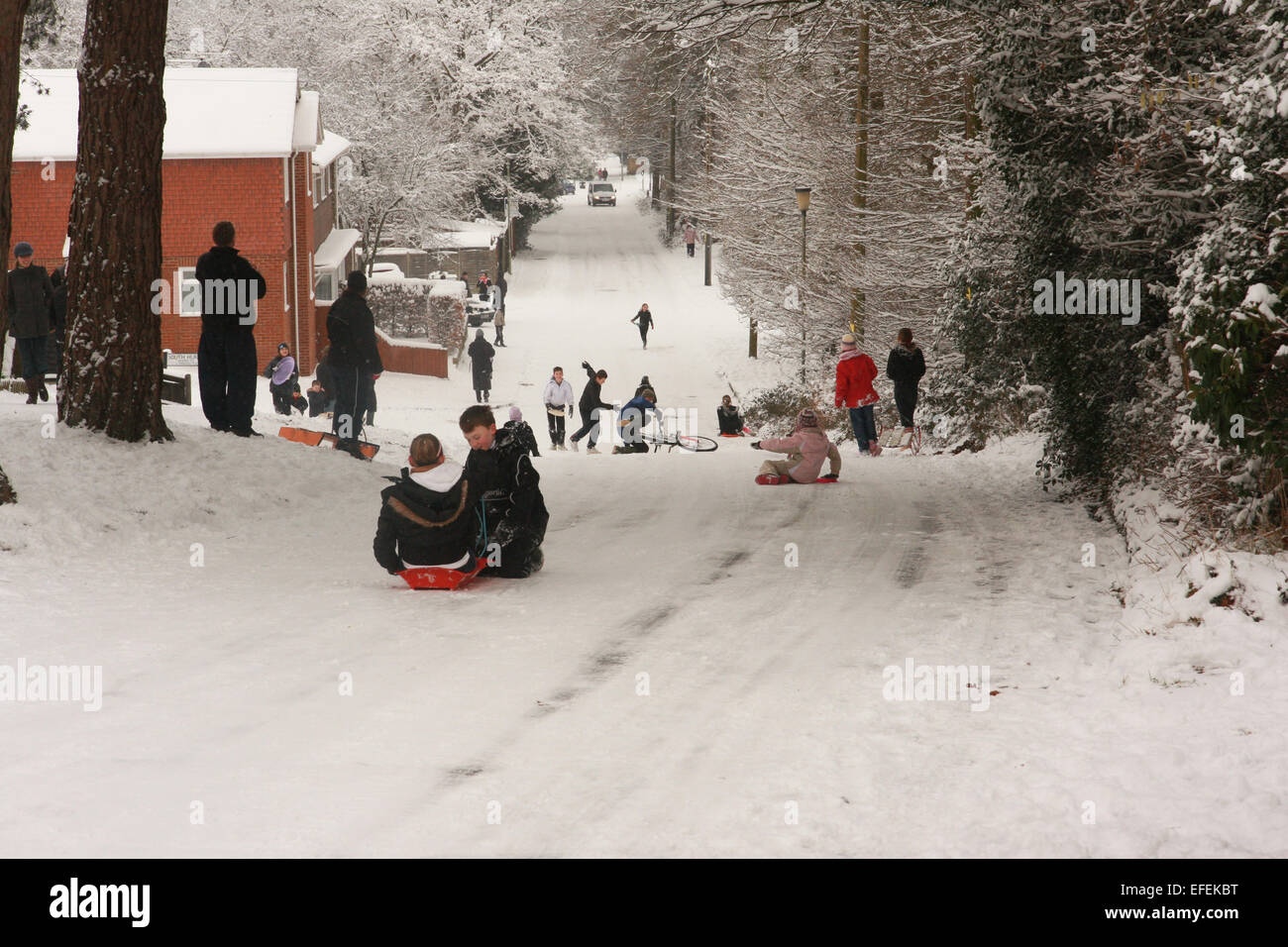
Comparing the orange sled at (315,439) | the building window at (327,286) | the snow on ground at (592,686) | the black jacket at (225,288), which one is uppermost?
the building window at (327,286)

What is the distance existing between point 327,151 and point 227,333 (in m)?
32.0

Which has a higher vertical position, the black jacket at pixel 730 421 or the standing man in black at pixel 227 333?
the standing man in black at pixel 227 333

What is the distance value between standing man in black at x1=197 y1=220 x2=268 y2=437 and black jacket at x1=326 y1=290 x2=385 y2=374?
5.15ft

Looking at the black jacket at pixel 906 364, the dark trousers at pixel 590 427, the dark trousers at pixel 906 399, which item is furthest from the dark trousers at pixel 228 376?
the dark trousers at pixel 590 427

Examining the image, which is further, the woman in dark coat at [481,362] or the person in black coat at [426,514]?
the woman in dark coat at [481,362]

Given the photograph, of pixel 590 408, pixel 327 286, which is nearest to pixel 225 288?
pixel 590 408

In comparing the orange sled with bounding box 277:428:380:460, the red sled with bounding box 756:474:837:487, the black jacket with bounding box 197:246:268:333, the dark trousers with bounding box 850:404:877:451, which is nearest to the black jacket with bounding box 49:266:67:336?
the orange sled with bounding box 277:428:380:460

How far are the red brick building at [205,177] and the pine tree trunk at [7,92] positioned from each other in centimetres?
2188

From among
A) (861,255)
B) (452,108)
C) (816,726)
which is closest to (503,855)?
(816,726)

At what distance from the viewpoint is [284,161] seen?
33.5 metres

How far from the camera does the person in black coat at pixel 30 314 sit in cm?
1384

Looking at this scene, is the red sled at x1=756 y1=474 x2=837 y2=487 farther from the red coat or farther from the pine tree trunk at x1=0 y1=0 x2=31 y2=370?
the pine tree trunk at x1=0 y1=0 x2=31 y2=370

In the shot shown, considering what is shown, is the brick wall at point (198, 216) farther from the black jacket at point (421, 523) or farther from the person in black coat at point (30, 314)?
the black jacket at point (421, 523)

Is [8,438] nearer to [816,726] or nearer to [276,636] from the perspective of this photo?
[276,636]
